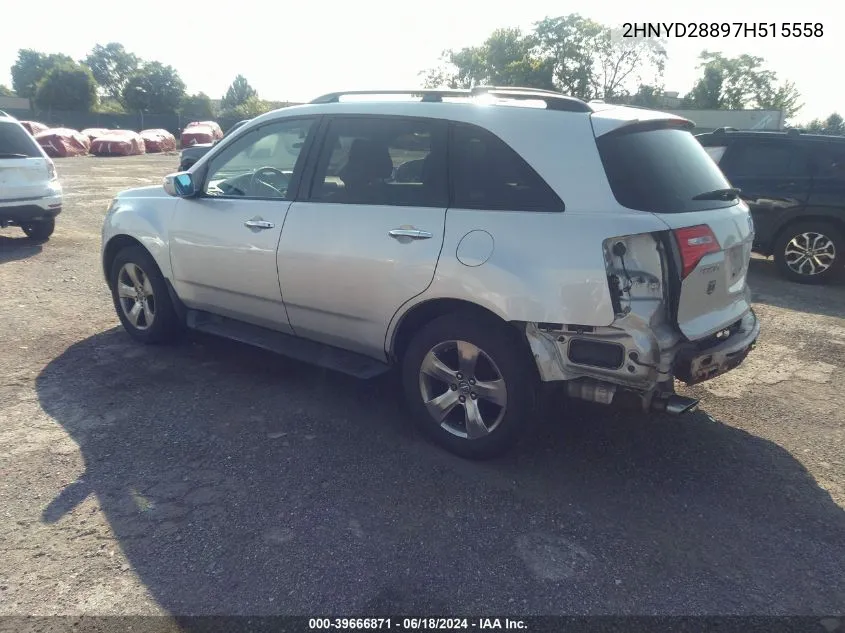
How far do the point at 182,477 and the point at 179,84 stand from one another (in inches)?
3011

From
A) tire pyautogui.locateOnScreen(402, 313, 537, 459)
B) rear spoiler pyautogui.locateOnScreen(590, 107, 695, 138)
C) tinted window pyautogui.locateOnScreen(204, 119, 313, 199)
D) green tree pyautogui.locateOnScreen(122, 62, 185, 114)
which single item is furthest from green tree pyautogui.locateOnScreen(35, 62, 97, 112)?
rear spoiler pyautogui.locateOnScreen(590, 107, 695, 138)

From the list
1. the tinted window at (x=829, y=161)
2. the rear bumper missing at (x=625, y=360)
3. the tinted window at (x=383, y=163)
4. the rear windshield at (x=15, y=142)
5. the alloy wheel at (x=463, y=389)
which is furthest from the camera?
the rear windshield at (x=15, y=142)

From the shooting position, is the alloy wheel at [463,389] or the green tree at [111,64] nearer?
the alloy wheel at [463,389]

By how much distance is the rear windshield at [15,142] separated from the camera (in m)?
8.83

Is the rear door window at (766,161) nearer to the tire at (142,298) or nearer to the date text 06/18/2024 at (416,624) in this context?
the tire at (142,298)

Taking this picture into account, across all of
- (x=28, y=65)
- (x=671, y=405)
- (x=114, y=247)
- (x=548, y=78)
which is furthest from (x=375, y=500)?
(x=28, y=65)

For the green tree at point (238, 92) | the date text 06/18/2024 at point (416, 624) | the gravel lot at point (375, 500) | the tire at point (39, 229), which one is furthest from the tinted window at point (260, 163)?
the green tree at point (238, 92)

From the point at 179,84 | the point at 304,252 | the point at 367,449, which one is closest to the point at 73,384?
the point at 304,252

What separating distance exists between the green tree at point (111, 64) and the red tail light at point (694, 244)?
12082 centimetres

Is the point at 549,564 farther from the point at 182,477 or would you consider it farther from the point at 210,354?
the point at 210,354

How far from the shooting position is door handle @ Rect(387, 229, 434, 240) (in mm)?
3566

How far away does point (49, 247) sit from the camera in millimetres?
9367

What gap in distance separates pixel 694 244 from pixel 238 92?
327ft

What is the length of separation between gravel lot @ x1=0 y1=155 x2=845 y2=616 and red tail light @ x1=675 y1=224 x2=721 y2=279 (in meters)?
1.18
